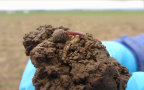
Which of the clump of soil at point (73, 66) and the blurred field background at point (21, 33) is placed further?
the blurred field background at point (21, 33)

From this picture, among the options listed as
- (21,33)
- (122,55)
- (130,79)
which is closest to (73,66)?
(130,79)

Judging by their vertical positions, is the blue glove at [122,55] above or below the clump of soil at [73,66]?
below

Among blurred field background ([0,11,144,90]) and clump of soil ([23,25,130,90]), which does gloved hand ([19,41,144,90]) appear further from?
blurred field background ([0,11,144,90])

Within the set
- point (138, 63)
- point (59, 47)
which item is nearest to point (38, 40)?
point (59, 47)

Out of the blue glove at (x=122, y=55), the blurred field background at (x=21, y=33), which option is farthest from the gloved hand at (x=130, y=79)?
the blurred field background at (x=21, y=33)

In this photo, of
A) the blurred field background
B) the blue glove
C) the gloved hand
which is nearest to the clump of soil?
the gloved hand

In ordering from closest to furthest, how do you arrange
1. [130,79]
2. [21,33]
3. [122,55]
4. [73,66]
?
[73,66]
[130,79]
[21,33]
[122,55]

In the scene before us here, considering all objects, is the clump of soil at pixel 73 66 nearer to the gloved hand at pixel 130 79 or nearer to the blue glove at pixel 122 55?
the gloved hand at pixel 130 79

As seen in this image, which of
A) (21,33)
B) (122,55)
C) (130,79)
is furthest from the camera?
(122,55)

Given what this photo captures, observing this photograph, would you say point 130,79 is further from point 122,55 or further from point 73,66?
point 122,55

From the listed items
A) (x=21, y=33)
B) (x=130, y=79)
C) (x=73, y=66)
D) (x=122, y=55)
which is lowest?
(x=122, y=55)
